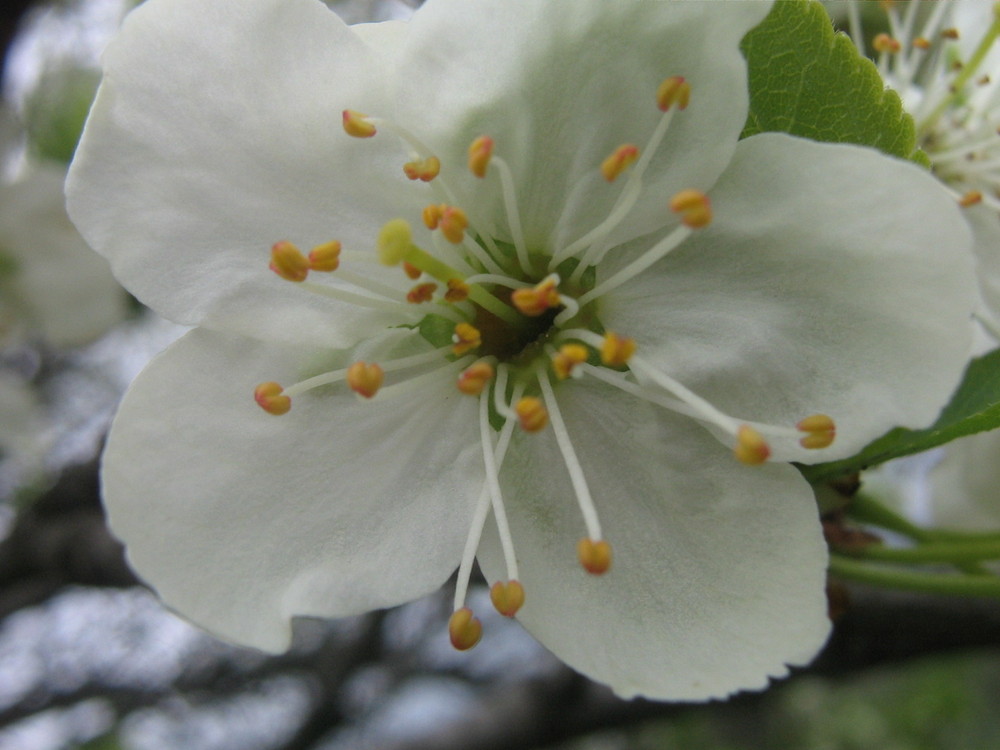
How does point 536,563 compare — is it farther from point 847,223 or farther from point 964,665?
point 964,665

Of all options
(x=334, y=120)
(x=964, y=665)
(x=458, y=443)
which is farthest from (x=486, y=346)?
(x=964, y=665)

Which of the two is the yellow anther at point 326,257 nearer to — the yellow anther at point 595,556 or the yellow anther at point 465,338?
the yellow anther at point 465,338

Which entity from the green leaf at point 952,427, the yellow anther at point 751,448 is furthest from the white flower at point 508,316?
the green leaf at point 952,427

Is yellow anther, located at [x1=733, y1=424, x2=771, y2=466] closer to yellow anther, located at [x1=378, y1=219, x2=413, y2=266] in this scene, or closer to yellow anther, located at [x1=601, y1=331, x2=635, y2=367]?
yellow anther, located at [x1=601, y1=331, x2=635, y2=367]

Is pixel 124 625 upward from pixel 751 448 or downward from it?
downward

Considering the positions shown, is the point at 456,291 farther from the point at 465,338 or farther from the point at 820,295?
the point at 820,295

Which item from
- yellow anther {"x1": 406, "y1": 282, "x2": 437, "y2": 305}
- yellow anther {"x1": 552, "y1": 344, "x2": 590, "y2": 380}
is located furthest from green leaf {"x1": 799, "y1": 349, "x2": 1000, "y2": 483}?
yellow anther {"x1": 406, "y1": 282, "x2": 437, "y2": 305}

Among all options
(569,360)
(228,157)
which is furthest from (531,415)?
(228,157)
